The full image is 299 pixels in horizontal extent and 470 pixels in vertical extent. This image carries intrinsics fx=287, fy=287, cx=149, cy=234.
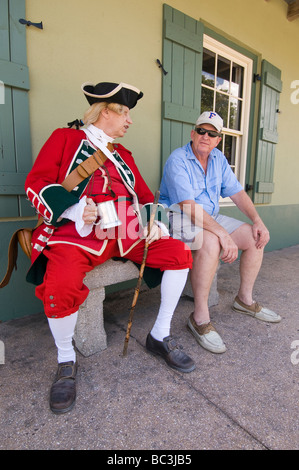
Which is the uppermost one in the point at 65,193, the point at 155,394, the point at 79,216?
the point at 65,193

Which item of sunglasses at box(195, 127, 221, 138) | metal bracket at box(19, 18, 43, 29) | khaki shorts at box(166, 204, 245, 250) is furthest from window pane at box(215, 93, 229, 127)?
metal bracket at box(19, 18, 43, 29)

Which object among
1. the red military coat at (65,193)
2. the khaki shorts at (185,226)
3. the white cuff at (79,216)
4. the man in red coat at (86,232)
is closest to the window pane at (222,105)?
the khaki shorts at (185,226)

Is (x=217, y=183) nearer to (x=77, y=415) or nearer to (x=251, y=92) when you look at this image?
(x=77, y=415)

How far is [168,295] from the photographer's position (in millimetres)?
1717

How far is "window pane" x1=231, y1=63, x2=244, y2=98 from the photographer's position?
3.84 metres

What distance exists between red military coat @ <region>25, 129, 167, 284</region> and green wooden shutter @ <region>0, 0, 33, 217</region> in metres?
0.54

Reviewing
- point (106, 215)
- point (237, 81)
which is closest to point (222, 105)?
point (237, 81)

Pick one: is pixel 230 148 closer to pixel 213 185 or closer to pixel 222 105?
pixel 222 105

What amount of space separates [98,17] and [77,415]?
2755mm

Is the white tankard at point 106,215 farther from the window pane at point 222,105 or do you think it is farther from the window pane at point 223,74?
the window pane at point 223,74

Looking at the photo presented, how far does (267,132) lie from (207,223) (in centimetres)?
273

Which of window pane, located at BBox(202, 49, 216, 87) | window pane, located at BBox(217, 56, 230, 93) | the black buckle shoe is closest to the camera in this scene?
the black buckle shoe

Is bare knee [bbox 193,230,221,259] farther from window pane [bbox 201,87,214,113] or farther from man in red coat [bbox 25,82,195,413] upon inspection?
window pane [bbox 201,87,214,113]

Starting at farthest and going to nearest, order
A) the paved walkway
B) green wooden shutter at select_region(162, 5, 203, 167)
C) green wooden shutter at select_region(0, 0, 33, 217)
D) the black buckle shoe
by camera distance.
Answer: green wooden shutter at select_region(162, 5, 203, 167) → green wooden shutter at select_region(0, 0, 33, 217) → the black buckle shoe → the paved walkway
